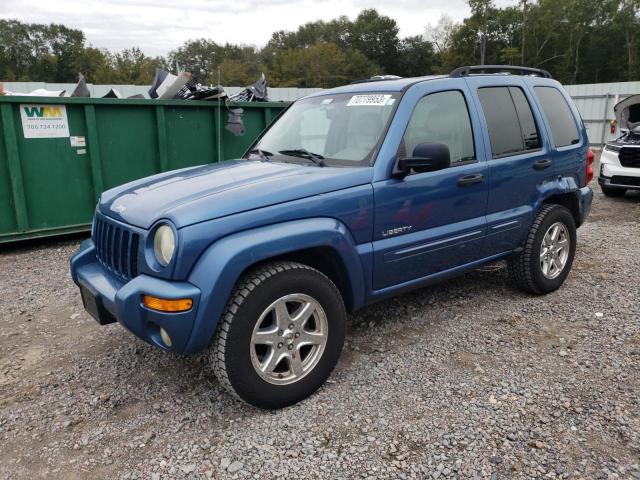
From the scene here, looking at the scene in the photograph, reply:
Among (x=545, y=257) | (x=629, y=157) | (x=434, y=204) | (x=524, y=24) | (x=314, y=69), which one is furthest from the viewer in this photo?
(x=314, y=69)

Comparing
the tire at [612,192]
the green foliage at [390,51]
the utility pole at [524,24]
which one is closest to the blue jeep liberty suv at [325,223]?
the tire at [612,192]

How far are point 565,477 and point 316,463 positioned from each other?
1.17 m

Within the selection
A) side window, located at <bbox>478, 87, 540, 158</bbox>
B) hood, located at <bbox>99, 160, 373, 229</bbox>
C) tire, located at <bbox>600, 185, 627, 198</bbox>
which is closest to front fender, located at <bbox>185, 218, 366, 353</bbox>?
hood, located at <bbox>99, 160, 373, 229</bbox>

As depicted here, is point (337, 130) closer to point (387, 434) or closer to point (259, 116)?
point (387, 434)

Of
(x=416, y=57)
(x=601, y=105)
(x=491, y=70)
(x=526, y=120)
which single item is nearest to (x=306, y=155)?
(x=491, y=70)

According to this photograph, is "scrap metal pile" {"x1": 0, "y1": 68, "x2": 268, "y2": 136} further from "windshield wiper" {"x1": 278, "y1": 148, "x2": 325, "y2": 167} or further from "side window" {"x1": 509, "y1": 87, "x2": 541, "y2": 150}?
"side window" {"x1": 509, "y1": 87, "x2": 541, "y2": 150}

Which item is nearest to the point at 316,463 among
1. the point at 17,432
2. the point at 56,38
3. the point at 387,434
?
the point at 387,434

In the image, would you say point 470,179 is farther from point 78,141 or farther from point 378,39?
point 378,39

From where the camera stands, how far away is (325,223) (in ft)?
9.83

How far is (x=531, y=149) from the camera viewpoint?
427 cm

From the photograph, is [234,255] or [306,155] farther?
[306,155]

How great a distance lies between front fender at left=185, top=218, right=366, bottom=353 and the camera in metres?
2.59

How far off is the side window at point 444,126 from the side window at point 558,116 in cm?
111

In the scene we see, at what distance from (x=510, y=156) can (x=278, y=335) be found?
2.40 m
